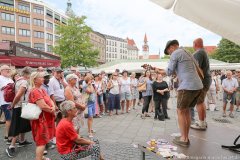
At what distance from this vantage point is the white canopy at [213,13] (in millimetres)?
2455

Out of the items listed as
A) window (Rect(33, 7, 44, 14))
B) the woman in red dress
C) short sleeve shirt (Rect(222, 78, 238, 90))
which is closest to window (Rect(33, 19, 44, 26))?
window (Rect(33, 7, 44, 14))

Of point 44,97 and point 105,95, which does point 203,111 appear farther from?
point 105,95

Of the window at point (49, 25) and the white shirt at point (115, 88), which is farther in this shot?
the window at point (49, 25)

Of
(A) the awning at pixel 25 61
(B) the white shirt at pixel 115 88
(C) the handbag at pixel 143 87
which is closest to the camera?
(C) the handbag at pixel 143 87

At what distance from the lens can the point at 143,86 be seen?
32.0 ft

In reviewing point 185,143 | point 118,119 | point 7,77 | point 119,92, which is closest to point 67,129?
point 185,143

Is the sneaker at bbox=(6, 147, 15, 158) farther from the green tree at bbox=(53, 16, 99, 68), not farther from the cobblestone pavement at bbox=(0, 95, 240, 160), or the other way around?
the green tree at bbox=(53, 16, 99, 68)

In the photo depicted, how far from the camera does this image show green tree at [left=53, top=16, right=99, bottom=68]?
124 feet

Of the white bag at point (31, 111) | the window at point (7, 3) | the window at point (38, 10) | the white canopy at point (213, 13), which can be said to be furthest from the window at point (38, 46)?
the white canopy at point (213, 13)

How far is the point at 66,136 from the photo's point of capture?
3.81 metres

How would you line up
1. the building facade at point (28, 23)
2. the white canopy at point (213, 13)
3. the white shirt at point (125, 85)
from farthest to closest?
1. the building facade at point (28, 23)
2. the white shirt at point (125, 85)
3. the white canopy at point (213, 13)

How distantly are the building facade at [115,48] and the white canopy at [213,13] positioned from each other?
363 feet

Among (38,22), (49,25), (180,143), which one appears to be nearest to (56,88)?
(180,143)

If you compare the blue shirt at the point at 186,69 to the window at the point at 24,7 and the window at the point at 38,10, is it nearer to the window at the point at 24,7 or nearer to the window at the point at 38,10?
the window at the point at 24,7
